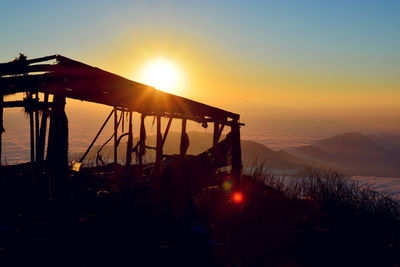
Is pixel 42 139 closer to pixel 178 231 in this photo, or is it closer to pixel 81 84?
pixel 81 84

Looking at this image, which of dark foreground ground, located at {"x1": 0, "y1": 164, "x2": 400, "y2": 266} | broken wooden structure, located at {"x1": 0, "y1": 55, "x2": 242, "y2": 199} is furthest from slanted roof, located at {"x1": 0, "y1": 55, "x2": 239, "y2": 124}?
dark foreground ground, located at {"x1": 0, "y1": 164, "x2": 400, "y2": 266}

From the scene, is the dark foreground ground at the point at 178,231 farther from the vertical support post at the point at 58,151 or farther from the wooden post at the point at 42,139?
the wooden post at the point at 42,139

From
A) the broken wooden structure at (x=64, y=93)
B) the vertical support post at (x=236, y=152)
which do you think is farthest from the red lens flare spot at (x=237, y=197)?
the broken wooden structure at (x=64, y=93)

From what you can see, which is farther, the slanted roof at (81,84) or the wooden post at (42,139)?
the wooden post at (42,139)

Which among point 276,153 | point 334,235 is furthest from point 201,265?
point 276,153

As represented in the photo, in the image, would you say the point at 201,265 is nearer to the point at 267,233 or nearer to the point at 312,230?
the point at 267,233
